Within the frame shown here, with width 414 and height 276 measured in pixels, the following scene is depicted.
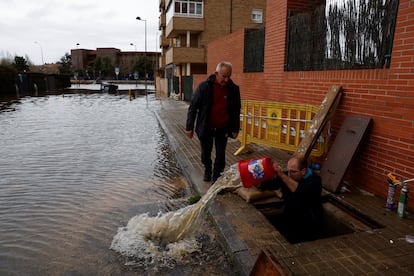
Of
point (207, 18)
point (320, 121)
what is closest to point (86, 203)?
point (320, 121)

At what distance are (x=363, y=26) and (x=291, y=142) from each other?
2.64 metres

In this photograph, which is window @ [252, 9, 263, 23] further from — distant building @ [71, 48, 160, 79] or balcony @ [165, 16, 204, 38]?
distant building @ [71, 48, 160, 79]

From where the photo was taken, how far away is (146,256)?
3.29 metres

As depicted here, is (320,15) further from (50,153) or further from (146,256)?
(50,153)

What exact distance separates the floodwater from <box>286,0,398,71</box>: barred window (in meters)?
3.48

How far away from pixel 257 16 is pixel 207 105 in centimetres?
2849

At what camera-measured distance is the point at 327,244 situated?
10.3 feet

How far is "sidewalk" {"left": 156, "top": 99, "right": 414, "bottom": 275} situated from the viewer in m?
2.77

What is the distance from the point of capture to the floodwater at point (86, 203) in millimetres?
3176

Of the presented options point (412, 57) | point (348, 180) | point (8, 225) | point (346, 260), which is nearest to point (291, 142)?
point (348, 180)

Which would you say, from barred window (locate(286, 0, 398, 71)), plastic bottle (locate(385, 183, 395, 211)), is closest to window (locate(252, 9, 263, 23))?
barred window (locate(286, 0, 398, 71))

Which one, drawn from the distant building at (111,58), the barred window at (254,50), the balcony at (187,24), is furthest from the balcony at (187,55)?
the distant building at (111,58)

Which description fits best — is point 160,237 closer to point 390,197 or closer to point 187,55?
point 390,197

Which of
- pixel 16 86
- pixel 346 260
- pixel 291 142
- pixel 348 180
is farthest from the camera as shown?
pixel 16 86
